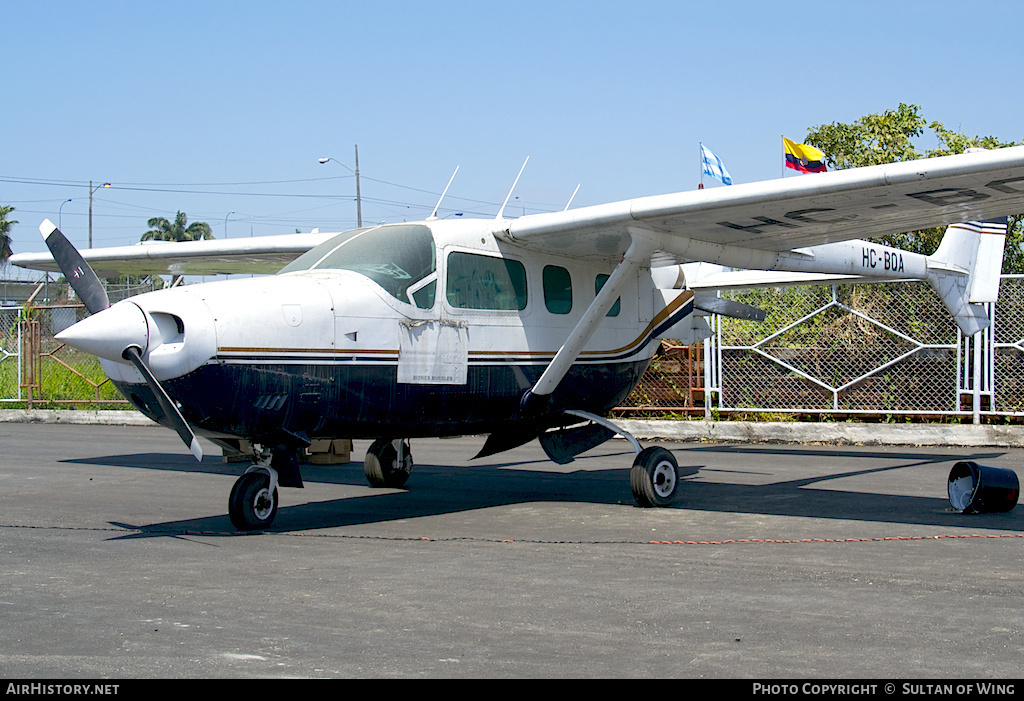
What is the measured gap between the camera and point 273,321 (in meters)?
7.80

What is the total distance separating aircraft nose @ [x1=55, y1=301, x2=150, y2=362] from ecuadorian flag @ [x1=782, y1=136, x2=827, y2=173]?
619 inches

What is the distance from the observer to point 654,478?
9703 mm

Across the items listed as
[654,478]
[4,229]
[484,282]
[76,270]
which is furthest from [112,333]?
[4,229]

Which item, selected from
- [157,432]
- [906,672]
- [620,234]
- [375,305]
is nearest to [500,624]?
[906,672]

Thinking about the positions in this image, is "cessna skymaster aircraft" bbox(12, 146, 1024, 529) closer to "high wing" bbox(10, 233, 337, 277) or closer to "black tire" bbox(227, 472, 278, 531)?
"black tire" bbox(227, 472, 278, 531)

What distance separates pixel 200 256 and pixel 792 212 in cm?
820

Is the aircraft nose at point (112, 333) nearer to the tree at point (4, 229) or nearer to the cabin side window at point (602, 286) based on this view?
the cabin side window at point (602, 286)

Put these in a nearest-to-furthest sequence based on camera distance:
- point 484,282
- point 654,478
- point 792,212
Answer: point 792,212
point 484,282
point 654,478

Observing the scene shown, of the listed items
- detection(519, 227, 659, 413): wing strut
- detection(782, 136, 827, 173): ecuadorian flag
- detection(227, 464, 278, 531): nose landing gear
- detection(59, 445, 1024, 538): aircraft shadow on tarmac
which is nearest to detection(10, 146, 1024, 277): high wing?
detection(519, 227, 659, 413): wing strut

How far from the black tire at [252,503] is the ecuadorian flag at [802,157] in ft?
48.9

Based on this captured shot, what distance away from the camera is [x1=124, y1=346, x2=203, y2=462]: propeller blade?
7.25 m

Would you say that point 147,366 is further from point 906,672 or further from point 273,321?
point 906,672

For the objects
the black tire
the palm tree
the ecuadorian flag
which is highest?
the palm tree

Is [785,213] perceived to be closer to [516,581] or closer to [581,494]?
[581,494]
